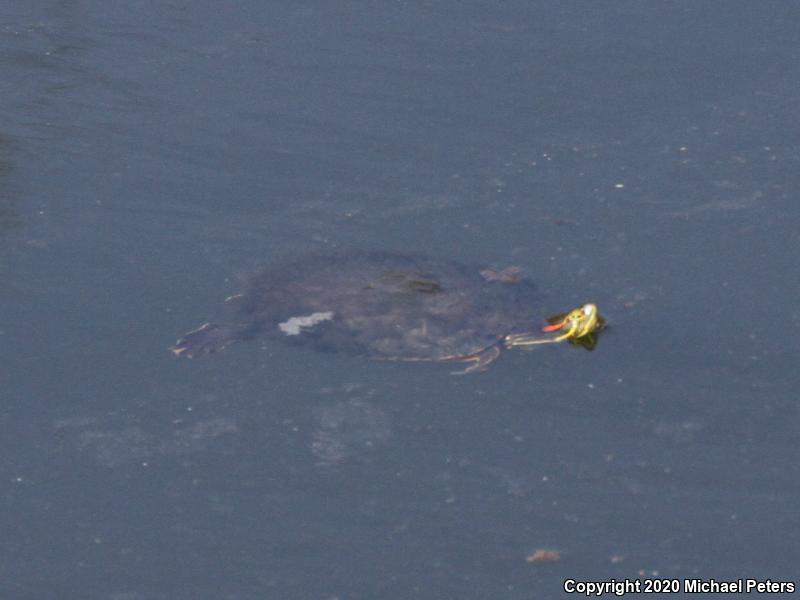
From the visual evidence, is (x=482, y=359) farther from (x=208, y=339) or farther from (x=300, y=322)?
(x=208, y=339)

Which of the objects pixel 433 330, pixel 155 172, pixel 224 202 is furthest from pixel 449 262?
pixel 155 172

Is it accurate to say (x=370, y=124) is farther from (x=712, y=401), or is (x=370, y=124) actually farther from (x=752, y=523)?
(x=752, y=523)

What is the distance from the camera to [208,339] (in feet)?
40.4

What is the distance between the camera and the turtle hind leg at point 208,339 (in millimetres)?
12234

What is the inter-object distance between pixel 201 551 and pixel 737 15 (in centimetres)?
983

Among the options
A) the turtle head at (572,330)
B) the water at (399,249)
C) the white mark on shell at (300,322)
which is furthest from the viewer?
the white mark on shell at (300,322)

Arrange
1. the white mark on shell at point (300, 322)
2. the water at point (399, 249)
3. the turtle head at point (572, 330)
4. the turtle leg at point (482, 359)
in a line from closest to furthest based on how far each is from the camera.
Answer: the water at point (399, 249) < the turtle leg at point (482, 359) < the turtle head at point (572, 330) < the white mark on shell at point (300, 322)

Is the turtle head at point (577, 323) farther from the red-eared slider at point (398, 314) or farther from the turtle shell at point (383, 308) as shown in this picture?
the turtle shell at point (383, 308)

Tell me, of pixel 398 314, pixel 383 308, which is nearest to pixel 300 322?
pixel 383 308

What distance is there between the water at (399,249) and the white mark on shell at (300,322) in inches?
8.2

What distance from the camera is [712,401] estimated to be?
11852mm

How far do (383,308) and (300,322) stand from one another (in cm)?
72

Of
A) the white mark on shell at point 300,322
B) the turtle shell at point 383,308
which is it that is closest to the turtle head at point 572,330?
the turtle shell at point 383,308

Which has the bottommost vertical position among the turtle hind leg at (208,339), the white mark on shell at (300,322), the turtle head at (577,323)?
the turtle hind leg at (208,339)
